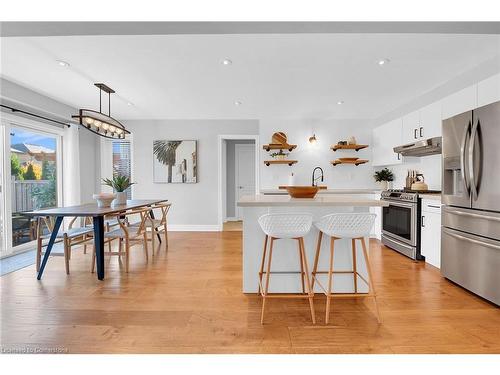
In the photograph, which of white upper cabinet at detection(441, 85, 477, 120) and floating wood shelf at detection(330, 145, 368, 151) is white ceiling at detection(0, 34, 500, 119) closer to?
white upper cabinet at detection(441, 85, 477, 120)

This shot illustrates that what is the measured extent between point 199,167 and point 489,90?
4.84m

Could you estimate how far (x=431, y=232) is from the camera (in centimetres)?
350

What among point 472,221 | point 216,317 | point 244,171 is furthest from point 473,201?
point 244,171

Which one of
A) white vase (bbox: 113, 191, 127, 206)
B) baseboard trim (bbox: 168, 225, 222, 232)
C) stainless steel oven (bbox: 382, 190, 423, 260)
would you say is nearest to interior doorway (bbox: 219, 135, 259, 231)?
baseboard trim (bbox: 168, 225, 222, 232)

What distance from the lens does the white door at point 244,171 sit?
Answer: 7770mm

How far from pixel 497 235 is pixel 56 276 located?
4.51m

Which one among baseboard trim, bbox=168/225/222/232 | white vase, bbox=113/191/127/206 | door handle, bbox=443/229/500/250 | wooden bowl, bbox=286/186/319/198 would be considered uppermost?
wooden bowl, bbox=286/186/319/198

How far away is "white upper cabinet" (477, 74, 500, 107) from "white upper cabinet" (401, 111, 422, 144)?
110cm

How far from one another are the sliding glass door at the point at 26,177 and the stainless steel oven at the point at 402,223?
5.37 m

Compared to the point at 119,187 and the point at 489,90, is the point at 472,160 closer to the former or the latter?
the point at 489,90

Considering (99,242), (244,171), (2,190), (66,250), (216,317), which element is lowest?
(216,317)

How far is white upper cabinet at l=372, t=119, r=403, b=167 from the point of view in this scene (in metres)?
4.68
